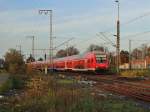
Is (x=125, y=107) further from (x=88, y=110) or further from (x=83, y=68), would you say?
(x=83, y=68)

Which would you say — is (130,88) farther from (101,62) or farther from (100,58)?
(100,58)

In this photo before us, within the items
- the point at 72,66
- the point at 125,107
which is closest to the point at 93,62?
the point at 72,66

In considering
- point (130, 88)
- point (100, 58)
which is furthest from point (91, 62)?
point (130, 88)

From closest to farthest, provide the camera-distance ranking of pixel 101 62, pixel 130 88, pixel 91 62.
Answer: pixel 130 88 < pixel 101 62 < pixel 91 62

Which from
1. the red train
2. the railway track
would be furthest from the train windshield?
the railway track

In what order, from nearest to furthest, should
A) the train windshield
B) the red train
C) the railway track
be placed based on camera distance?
the railway track → the red train → the train windshield

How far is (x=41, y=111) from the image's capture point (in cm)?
1548

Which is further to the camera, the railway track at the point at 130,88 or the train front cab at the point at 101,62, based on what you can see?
the train front cab at the point at 101,62

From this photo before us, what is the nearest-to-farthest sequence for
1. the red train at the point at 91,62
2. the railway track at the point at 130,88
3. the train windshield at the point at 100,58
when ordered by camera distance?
1. the railway track at the point at 130,88
2. the red train at the point at 91,62
3. the train windshield at the point at 100,58

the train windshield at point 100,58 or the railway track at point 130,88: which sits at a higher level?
the train windshield at point 100,58

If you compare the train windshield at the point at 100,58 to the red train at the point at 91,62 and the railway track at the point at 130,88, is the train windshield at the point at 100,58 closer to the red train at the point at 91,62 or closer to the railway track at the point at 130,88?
the red train at the point at 91,62

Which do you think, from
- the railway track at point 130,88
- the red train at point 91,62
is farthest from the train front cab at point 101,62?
the railway track at point 130,88

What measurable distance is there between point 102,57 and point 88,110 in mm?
47970

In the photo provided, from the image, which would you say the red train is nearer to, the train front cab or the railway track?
the train front cab
